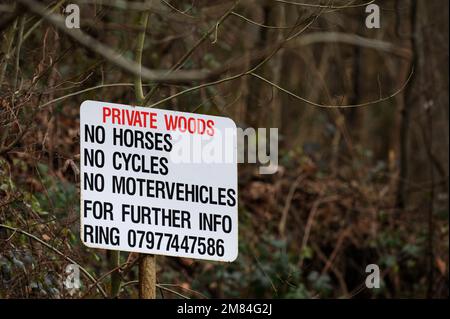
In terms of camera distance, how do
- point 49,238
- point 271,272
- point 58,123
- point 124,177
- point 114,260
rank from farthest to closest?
1. point 271,272
2. point 58,123
3. point 49,238
4. point 114,260
5. point 124,177

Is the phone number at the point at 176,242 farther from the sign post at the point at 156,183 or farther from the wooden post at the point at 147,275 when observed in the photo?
the wooden post at the point at 147,275

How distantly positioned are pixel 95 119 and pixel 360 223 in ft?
22.6

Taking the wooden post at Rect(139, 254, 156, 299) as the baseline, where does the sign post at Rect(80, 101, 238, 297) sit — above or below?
above

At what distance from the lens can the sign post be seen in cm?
479

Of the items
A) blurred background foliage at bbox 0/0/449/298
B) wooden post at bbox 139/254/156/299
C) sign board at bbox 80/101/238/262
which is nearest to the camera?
sign board at bbox 80/101/238/262

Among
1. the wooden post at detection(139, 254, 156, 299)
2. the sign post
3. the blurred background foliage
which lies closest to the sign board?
the sign post

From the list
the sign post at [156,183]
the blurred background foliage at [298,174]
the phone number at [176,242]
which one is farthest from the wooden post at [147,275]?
the blurred background foliage at [298,174]

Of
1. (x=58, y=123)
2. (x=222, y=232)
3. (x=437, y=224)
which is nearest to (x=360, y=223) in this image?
(x=437, y=224)

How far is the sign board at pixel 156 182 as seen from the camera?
4793 mm

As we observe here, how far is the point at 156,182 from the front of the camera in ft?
16.0

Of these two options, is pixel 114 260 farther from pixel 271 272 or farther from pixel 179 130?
pixel 271 272

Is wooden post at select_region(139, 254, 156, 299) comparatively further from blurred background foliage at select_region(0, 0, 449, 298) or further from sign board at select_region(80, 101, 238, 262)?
blurred background foliage at select_region(0, 0, 449, 298)

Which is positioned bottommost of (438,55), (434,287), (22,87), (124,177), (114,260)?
(434,287)

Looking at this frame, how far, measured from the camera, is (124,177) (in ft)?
Result: 15.9
